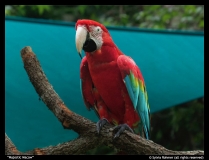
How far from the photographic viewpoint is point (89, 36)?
4.80 feet

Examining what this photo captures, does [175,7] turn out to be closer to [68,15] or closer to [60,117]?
[68,15]

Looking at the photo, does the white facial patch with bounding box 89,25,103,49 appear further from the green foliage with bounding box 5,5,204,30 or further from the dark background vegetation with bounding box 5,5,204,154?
the green foliage with bounding box 5,5,204,30

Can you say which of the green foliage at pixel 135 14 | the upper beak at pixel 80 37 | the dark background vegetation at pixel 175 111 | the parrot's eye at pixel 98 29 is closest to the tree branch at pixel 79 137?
the upper beak at pixel 80 37

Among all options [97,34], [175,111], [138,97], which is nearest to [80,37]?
[97,34]

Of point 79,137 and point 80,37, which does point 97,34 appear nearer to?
point 80,37

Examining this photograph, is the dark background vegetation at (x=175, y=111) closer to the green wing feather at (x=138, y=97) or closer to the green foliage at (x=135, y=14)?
the green foliage at (x=135, y=14)

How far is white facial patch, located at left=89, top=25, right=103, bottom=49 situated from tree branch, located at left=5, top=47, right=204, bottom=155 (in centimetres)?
25

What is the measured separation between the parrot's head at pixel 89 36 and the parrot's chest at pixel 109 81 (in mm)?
90

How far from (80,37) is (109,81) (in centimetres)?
25

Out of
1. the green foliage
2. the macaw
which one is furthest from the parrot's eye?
the green foliage

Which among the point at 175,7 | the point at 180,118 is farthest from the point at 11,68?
the point at 175,7

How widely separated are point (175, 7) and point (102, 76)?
1846 millimetres

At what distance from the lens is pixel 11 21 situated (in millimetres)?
2021

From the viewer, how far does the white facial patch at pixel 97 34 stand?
147 centimetres
